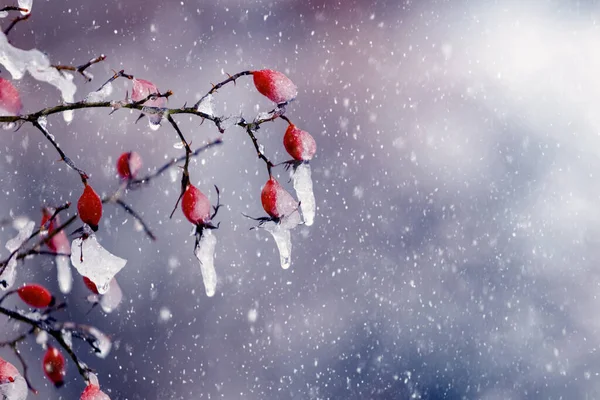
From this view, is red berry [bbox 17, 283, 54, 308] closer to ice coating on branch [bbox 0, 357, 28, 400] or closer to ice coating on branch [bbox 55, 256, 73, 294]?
ice coating on branch [bbox 0, 357, 28, 400]

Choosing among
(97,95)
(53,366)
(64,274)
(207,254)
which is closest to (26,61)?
(97,95)

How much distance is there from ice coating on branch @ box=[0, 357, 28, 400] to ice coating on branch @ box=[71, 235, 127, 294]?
7cm

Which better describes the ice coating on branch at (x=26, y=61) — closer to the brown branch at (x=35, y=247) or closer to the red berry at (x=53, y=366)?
the brown branch at (x=35, y=247)

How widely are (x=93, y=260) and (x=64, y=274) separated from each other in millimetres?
737

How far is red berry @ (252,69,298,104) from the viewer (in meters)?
0.42

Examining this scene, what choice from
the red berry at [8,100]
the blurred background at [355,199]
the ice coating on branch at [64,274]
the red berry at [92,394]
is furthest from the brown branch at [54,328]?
the blurred background at [355,199]

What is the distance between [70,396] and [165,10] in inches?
32.6

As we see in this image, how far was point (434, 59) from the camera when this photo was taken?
6.47 ft

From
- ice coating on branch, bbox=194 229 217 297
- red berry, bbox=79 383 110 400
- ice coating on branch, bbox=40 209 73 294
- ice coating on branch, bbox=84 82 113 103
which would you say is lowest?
red berry, bbox=79 383 110 400

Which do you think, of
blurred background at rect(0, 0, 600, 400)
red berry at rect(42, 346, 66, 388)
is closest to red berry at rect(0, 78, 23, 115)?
red berry at rect(42, 346, 66, 388)

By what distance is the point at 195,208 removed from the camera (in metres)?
0.40

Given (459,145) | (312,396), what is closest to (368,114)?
(459,145)

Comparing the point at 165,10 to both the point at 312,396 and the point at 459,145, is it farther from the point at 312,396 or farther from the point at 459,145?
the point at 459,145

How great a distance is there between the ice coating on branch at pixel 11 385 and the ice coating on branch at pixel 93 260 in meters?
0.07
